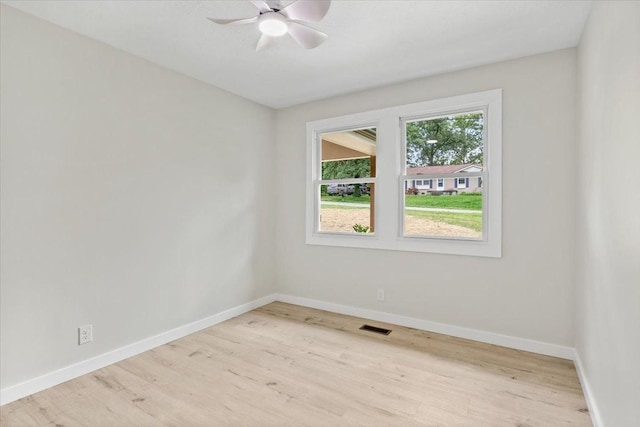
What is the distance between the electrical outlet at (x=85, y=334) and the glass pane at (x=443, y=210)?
120 inches

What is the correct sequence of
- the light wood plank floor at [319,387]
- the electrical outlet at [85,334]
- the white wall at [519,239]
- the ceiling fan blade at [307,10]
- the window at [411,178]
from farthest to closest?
the window at [411,178]
the white wall at [519,239]
the electrical outlet at [85,334]
the light wood plank floor at [319,387]
the ceiling fan blade at [307,10]

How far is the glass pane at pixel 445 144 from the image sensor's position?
315 centimetres

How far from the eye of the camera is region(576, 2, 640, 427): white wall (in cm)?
127

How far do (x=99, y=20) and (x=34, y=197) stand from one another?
52.9 inches

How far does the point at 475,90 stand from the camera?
10.0 ft

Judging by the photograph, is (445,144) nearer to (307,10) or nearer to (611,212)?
(611,212)

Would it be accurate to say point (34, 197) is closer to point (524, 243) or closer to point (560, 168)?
point (524, 243)

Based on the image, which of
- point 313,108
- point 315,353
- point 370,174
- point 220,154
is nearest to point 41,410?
point 315,353

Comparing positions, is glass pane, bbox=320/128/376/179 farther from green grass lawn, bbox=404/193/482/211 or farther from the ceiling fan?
the ceiling fan

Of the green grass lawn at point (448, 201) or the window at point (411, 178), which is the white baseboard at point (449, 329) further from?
the green grass lawn at point (448, 201)

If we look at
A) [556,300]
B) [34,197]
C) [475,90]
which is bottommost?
[556,300]

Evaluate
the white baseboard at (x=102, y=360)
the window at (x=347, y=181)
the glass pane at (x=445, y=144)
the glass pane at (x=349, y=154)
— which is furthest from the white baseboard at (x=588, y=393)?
the white baseboard at (x=102, y=360)

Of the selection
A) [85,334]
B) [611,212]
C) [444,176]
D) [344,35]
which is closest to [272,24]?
[344,35]

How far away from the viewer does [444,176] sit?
329 centimetres
